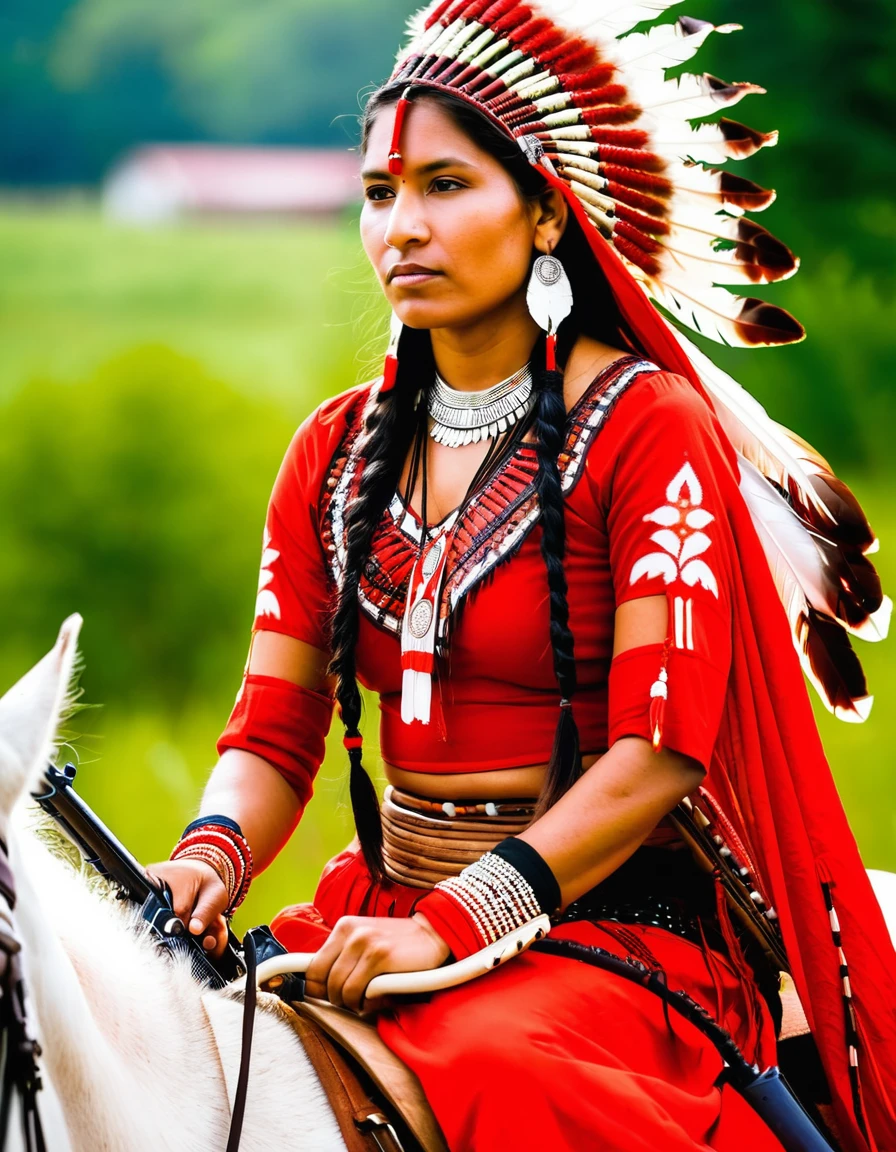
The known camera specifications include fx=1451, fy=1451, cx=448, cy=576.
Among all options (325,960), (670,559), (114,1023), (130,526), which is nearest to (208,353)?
(130,526)

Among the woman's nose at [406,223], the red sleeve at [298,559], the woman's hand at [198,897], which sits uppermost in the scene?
the woman's nose at [406,223]

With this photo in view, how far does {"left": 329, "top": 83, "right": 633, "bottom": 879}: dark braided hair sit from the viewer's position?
1.90 meters

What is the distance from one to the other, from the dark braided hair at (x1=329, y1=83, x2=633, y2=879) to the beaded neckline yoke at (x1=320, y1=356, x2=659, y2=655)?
2 centimetres

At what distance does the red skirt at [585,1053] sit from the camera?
1598mm

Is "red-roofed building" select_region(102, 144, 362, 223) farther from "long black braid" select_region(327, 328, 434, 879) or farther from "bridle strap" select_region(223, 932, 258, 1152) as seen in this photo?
"bridle strap" select_region(223, 932, 258, 1152)

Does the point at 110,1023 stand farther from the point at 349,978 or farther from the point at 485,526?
the point at 485,526

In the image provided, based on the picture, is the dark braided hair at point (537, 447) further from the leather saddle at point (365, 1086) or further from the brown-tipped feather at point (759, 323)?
the leather saddle at point (365, 1086)

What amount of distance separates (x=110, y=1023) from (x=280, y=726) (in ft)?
2.55

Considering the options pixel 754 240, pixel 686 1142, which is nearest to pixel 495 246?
pixel 754 240

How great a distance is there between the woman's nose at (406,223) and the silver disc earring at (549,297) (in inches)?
7.0

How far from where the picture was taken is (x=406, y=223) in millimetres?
1980

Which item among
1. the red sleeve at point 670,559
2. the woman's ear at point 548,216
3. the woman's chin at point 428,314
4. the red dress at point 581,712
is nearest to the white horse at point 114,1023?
the red dress at point 581,712

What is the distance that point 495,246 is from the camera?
6.57 feet

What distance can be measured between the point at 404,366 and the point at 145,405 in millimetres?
8600
